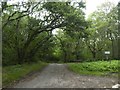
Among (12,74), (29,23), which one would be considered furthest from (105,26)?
(12,74)

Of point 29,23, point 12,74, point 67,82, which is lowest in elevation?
point 67,82

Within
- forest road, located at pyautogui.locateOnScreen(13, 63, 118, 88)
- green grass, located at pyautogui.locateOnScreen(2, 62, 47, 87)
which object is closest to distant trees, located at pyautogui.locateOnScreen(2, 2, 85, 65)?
green grass, located at pyautogui.locateOnScreen(2, 62, 47, 87)

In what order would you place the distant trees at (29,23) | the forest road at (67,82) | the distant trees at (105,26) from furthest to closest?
the distant trees at (105,26) → the distant trees at (29,23) → the forest road at (67,82)

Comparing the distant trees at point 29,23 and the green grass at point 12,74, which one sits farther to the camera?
the distant trees at point 29,23

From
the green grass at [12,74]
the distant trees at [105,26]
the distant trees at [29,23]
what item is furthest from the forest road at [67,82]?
the distant trees at [105,26]

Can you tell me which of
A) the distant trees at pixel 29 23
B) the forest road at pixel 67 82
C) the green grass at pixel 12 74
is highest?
the distant trees at pixel 29 23

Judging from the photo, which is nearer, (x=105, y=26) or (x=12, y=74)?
(x=12, y=74)

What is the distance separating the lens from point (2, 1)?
21.8m

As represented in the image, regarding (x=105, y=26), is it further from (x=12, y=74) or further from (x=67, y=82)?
(x=67, y=82)

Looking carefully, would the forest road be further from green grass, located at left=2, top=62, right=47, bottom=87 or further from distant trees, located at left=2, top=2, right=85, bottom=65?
distant trees, located at left=2, top=2, right=85, bottom=65

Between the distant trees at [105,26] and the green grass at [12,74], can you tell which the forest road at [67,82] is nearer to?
the green grass at [12,74]

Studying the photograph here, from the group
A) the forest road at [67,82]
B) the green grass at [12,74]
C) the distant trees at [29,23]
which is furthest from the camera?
the distant trees at [29,23]

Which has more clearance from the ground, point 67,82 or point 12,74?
point 12,74

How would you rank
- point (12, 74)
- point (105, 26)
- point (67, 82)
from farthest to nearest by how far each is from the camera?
1. point (105, 26)
2. point (12, 74)
3. point (67, 82)
